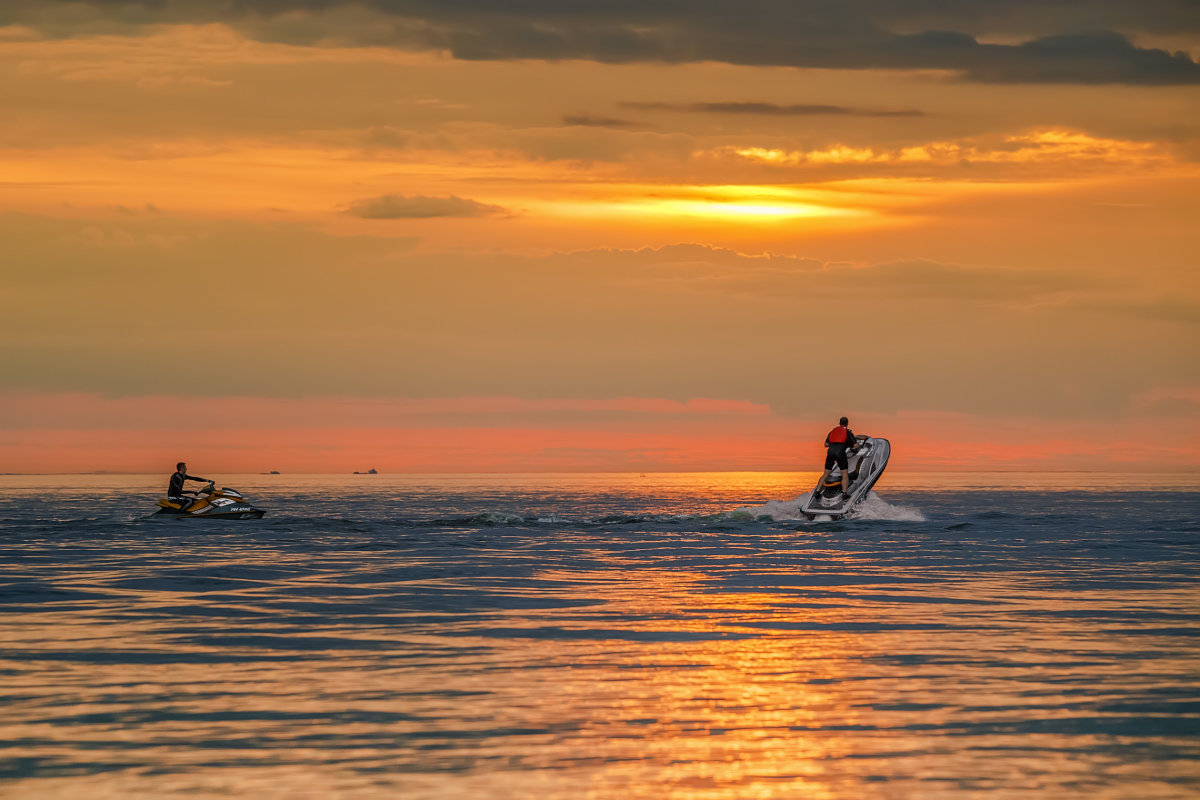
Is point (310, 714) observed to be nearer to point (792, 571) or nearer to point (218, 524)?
point (792, 571)

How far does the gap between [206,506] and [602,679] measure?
1623 inches

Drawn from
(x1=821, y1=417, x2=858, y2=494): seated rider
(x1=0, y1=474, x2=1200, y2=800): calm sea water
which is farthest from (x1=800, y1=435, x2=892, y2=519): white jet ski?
(x1=0, y1=474, x2=1200, y2=800): calm sea water

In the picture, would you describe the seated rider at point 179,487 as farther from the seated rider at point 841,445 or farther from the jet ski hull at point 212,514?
the seated rider at point 841,445

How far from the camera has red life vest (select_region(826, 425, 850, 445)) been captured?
50312 mm

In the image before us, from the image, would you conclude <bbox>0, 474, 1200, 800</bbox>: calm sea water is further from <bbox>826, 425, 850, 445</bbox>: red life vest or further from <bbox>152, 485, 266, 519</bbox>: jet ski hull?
<bbox>152, 485, 266, 519</bbox>: jet ski hull

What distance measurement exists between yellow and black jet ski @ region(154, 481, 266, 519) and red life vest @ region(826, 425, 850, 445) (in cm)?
2373

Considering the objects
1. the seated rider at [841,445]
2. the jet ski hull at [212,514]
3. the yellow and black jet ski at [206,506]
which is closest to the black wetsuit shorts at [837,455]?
the seated rider at [841,445]

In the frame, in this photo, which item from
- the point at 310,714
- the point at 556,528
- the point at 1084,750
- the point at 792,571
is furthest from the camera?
the point at 556,528

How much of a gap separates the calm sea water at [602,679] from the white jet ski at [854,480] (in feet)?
62.0

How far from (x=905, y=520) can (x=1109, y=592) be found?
28228 millimetres

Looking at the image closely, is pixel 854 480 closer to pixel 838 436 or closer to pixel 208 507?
pixel 838 436

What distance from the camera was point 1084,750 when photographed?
1162cm


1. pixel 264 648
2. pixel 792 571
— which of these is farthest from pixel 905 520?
pixel 264 648

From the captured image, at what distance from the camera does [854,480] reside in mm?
52281
